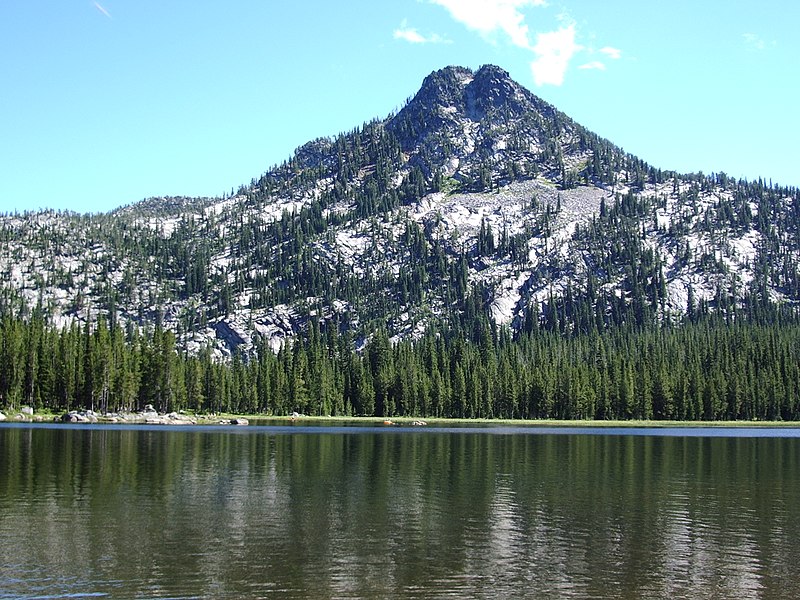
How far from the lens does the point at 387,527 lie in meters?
41.9

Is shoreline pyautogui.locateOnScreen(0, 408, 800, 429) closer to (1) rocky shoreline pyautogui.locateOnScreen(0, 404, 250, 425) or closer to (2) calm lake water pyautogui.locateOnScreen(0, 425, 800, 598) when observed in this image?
(1) rocky shoreline pyautogui.locateOnScreen(0, 404, 250, 425)

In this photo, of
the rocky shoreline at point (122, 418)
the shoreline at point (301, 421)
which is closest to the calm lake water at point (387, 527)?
the rocky shoreline at point (122, 418)

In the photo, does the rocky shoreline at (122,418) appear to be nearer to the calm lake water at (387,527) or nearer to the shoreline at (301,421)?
the shoreline at (301,421)

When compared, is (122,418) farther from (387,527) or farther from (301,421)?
(387,527)

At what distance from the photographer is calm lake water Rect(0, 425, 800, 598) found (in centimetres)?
3070

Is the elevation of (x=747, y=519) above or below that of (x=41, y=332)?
below

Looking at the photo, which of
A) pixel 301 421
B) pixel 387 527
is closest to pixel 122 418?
pixel 301 421

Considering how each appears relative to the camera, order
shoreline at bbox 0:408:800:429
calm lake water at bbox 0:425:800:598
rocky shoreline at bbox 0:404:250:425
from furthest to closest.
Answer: shoreline at bbox 0:408:800:429 < rocky shoreline at bbox 0:404:250:425 < calm lake water at bbox 0:425:800:598

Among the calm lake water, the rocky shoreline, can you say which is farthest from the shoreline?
the calm lake water

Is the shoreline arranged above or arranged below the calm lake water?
below

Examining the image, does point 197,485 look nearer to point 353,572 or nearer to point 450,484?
point 450,484

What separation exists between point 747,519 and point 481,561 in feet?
69.4

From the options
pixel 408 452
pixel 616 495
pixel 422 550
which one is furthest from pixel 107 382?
pixel 422 550

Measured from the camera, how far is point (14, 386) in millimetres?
149875
